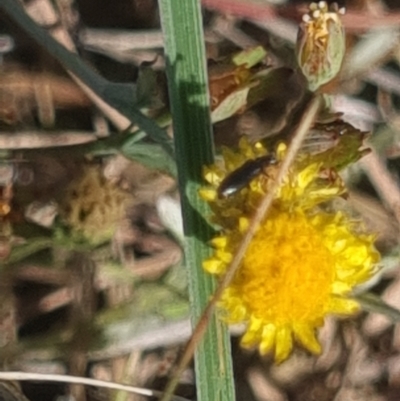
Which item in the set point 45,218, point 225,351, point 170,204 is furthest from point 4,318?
point 225,351

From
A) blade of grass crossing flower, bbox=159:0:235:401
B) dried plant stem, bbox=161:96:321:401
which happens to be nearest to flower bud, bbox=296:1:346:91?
dried plant stem, bbox=161:96:321:401

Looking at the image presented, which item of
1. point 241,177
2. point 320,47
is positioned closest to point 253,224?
point 241,177

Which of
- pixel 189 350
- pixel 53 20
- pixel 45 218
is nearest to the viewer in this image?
pixel 189 350

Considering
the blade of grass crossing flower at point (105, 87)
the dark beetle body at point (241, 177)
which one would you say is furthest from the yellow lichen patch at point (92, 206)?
the dark beetle body at point (241, 177)

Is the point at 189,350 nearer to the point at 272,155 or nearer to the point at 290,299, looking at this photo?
the point at 290,299

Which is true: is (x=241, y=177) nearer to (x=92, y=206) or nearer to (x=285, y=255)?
(x=285, y=255)

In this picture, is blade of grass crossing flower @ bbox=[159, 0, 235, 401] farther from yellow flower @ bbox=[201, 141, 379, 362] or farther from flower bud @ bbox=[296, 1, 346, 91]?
flower bud @ bbox=[296, 1, 346, 91]
